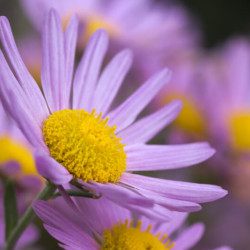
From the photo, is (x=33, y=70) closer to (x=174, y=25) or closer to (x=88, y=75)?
(x=174, y=25)

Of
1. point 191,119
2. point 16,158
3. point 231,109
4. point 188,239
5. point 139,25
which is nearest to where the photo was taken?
point 188,239

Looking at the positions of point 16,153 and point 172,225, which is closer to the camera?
point 172,225

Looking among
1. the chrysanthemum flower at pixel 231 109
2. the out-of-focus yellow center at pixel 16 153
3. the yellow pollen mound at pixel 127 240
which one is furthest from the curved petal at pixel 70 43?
the chrysanthemum flower at pixel 231 109

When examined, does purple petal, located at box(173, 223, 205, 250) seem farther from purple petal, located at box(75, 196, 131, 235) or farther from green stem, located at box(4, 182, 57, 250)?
green stem, located at box(4, 182, 57, 250)

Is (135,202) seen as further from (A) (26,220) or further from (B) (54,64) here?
(B) (54,64)

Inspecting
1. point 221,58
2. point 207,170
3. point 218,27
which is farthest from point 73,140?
point 218,27

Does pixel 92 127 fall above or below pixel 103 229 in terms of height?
above

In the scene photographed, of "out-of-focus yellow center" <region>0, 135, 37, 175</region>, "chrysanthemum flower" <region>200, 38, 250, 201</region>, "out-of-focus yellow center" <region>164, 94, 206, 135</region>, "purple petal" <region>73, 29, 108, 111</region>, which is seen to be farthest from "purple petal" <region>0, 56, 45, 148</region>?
"out-of-focus yellow center" <region>164, 94, 206, 135</region>

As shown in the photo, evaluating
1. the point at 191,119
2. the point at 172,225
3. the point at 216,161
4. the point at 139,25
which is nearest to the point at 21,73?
the point at 172,225

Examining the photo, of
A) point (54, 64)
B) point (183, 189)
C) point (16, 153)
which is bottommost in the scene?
point (16, 153)
